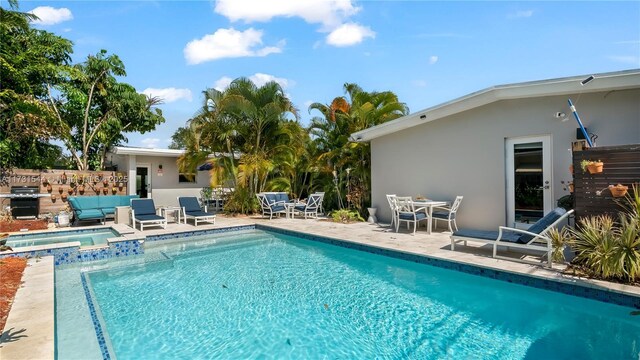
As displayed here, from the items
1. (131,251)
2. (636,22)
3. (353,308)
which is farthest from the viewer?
(131,251)

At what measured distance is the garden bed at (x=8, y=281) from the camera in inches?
158

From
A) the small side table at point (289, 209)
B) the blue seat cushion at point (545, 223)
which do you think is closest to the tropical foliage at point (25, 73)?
the small side table at point (289, 209)

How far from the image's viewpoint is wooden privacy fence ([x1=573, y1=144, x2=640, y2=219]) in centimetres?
552

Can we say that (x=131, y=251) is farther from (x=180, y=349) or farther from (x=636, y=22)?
(x=636, y=22)

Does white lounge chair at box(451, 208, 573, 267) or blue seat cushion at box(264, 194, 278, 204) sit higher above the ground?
blue seat cushion at box(264, 194, 278, 204)

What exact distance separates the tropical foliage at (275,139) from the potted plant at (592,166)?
7.44 m

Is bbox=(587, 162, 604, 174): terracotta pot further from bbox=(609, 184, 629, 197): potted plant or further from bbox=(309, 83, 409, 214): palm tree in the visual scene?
bbox=(309, 83, 409, 214): palm tree

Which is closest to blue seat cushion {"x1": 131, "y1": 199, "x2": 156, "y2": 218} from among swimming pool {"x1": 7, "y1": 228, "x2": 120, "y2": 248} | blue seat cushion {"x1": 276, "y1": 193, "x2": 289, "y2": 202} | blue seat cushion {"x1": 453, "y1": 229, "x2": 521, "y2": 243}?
Answer: swimming pool {"x1": 7, "y1": 228, "x2": 120, "y2": 248}

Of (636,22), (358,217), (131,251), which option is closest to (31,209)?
(131,251)

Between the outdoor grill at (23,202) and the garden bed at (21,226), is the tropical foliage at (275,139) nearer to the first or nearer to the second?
the garden bed at (21,226)

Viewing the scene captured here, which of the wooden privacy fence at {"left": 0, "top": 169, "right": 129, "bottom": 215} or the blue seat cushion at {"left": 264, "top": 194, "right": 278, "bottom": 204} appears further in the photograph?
the wooden privacy fence at {"left": 0, "top": 169, "right": 129, "bottom": 215}

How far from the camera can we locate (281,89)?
14211 mm

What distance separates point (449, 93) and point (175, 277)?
41.7 ft

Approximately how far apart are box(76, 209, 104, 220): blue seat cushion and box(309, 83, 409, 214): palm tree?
319 inches
